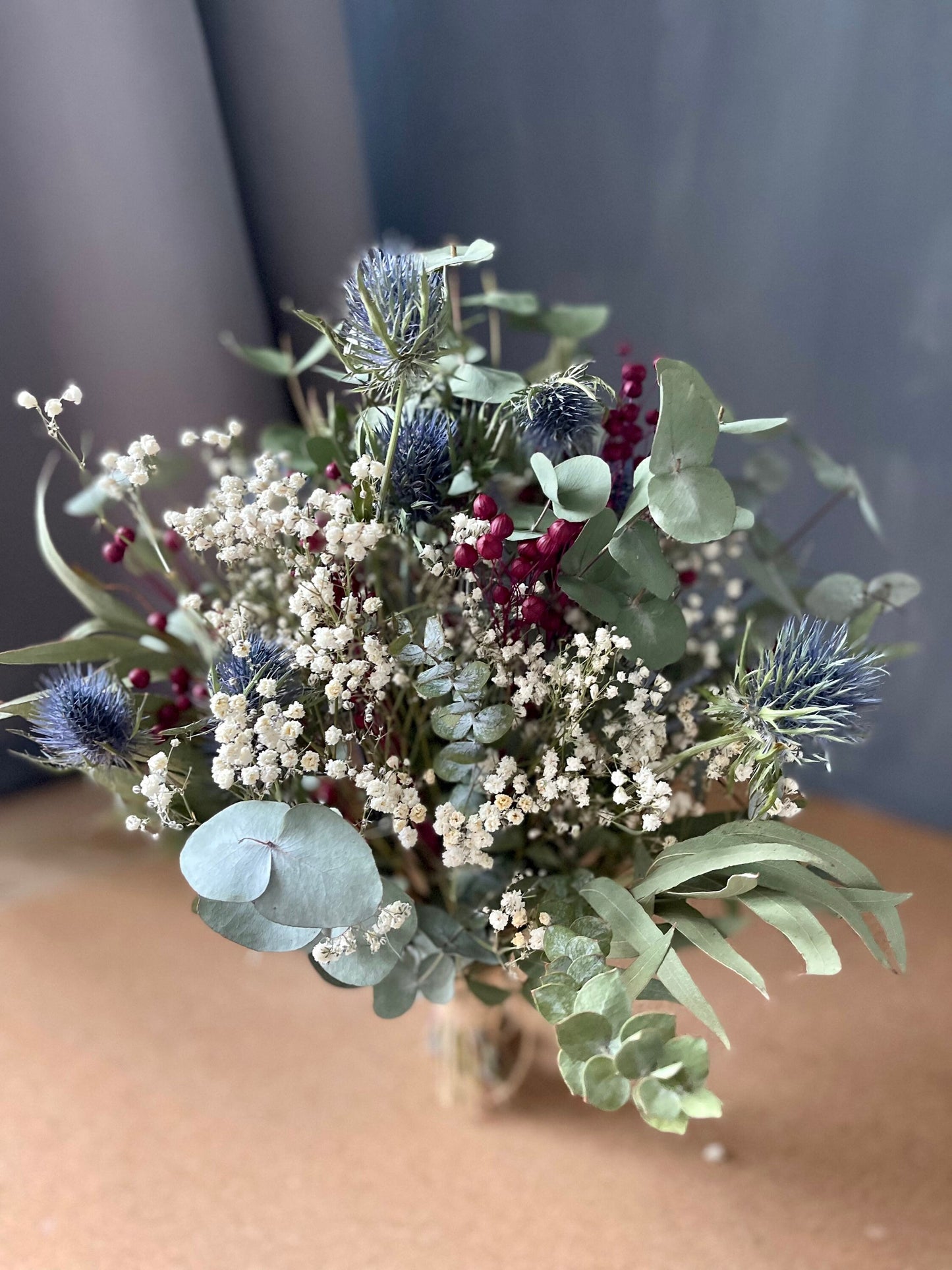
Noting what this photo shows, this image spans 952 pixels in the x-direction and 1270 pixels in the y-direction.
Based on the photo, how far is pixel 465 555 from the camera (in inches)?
15.9

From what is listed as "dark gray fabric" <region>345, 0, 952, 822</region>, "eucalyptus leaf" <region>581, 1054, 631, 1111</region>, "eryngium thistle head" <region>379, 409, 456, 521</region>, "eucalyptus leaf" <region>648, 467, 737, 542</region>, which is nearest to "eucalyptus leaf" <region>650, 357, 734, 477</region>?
"eucalyptus leaf" <region>648, 467, 737, 542</region>

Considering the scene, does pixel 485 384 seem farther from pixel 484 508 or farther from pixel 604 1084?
pixel 604 1084

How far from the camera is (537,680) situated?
0.43 m

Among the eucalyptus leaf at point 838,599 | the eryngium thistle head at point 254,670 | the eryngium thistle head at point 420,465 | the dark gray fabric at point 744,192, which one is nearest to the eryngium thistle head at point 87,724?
the eryngium thistle head at point 254,670

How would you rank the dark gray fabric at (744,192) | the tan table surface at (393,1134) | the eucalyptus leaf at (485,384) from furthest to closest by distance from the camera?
the dark gray fabric at (744,192) → the tan table surface at (393,1134) → the eucalyptus leaf at (485,384)

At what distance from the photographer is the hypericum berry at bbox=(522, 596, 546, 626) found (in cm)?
42

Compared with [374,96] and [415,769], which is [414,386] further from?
[374,96]

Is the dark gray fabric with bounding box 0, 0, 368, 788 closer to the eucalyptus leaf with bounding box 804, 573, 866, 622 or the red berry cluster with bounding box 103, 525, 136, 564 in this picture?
the red berry cluster with bounding box 103, 525, 136, 564

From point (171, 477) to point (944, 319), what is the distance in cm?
69

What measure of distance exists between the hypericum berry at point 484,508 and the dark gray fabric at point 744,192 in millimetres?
593

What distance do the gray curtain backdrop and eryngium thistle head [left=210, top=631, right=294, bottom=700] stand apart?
31 centimetres

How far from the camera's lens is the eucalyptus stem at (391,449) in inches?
15.9

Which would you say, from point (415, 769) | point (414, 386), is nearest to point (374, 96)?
point (414, 386)

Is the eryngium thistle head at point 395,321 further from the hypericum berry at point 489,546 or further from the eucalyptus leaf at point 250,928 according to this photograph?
the eucalyptus leaf at point 250,928
